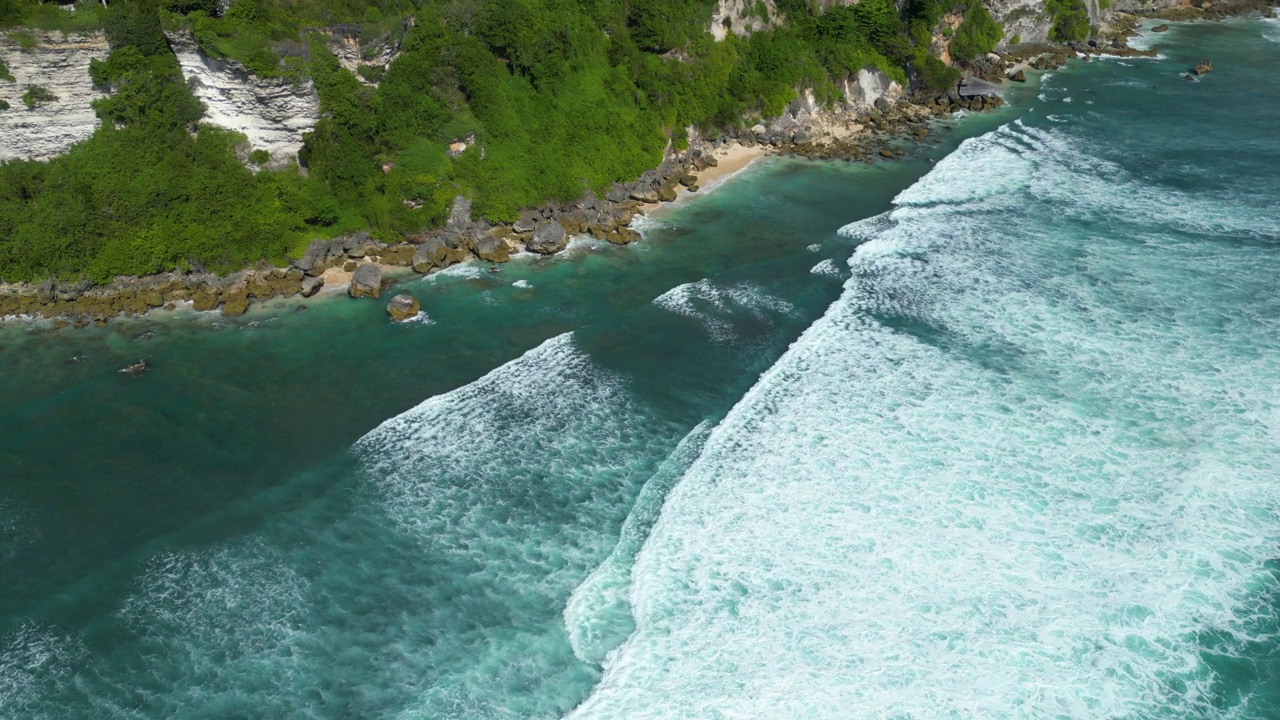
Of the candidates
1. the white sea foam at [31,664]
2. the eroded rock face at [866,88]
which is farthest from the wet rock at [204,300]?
the eroded rock face at [866,88]

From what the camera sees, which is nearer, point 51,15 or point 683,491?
point 683,491

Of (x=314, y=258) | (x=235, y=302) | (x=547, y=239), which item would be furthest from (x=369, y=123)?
(x=235, y=302)

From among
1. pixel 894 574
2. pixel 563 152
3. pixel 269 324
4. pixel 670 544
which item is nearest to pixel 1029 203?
pixel 563 152

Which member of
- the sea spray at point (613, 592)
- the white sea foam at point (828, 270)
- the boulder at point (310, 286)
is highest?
the white sea foam at point (828, 270)

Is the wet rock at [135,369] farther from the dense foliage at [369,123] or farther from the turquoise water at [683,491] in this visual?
the dense foliage at [369,123]

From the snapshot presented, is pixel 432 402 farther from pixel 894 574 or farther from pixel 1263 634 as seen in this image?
pixel 1263 634

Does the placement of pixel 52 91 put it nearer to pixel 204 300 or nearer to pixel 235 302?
pixel 204 300

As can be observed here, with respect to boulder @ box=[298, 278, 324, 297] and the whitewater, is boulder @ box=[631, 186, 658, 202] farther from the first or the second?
boulder @ box=[298, 278, 324, 297]
